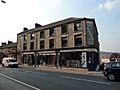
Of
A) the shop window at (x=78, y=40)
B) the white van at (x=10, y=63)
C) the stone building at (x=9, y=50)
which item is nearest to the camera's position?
the shop window at (x=78, y=40)

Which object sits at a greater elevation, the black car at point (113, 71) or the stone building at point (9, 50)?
the stone building at point (9, 50)

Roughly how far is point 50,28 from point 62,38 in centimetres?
501

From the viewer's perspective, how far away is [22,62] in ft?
178

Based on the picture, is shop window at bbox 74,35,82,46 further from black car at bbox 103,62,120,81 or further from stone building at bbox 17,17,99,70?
black car at bbox 103,62,120,81

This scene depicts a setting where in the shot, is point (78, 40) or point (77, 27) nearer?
point (78, 40)

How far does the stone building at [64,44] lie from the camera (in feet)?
113

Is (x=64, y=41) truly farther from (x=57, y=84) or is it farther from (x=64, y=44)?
(x=57, y=84)

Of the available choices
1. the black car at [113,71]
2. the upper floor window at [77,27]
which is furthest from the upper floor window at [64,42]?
Result: the black car at [113,71]

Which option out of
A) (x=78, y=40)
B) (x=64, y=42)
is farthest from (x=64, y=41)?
(x=78, y=40)

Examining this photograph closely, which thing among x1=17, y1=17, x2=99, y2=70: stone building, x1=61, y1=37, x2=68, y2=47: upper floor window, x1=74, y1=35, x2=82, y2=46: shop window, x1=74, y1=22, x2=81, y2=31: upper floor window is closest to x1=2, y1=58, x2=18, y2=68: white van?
x1=17, y1=17, x2=99, y2=70: stone building

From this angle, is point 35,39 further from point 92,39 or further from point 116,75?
point 116,75

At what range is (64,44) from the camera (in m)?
38.8

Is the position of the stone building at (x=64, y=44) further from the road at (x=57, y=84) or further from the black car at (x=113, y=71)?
the road at (x=57, y=84)

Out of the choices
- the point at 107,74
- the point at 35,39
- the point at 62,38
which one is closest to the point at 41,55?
the point at 35,39
